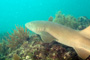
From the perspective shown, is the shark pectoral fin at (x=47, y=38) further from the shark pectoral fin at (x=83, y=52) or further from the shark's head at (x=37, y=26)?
the shark pectoral fin at (x=83, y=52)

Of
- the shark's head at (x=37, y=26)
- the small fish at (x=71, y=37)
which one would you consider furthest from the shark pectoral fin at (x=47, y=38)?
the shark's head at (x=37, y=26)

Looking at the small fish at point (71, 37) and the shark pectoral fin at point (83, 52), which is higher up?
the small fish at point (71, 37)

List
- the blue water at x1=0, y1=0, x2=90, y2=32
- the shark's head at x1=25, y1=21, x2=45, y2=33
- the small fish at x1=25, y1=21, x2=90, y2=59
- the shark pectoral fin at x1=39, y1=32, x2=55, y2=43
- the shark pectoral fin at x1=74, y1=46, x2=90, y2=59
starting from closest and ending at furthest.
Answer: the shark pectoral fin at x1=74, y1=46, x2=90, y2=59
the small fish at x1=25, y1=21, x2=90, y2=59
the shark pectoral fin at x1=39, y1=32, x2=55, y2=43
the shark's head at x1=25, y1=21, x2=45, y2=33
the blue water at x1=0, y1=0, x2=90, y2=32

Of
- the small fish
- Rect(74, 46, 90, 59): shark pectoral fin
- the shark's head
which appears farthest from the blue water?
Rect(74, 46, 90, 59): shark pectoral fin

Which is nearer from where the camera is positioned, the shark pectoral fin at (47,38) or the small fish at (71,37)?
the small fish at (71,37)

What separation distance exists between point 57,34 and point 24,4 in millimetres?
167511

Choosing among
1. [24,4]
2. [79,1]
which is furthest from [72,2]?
[24,4]

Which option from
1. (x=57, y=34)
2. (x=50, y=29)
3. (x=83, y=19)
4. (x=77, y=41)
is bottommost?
(x=77, y=41)

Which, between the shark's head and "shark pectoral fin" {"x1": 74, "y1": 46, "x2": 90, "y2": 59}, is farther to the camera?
the shark's head

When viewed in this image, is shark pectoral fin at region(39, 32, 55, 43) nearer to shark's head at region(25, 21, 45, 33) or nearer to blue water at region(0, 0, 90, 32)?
shark's head at region(25, 21, 45, 33)

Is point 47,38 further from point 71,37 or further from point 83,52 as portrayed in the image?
point 83,52

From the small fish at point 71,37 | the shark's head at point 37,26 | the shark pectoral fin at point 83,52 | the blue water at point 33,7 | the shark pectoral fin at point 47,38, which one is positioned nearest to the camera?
the shark pectoral fin at point 83,52

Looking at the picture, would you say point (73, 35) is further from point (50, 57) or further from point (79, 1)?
point (79, 1)

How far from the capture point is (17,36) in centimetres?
629
